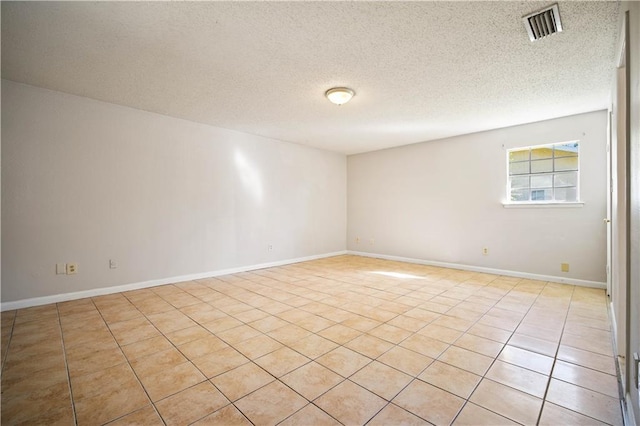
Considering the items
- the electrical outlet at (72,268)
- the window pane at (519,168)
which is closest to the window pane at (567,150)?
the window pane at (519,168)

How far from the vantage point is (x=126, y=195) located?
3.90m

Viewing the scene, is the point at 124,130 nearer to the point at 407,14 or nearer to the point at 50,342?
the point at 50,342

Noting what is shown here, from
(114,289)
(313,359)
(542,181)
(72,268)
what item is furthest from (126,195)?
(542,181)

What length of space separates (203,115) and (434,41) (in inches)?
130

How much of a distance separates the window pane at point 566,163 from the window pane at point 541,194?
367 mm

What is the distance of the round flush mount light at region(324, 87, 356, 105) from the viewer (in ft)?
10.5

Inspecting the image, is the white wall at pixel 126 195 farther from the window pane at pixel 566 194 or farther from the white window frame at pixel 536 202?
the window pane at pixel 566 194

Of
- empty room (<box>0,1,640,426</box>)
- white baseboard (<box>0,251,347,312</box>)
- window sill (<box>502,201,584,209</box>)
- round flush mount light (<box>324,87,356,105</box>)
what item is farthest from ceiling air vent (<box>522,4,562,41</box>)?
white baseboard (<box>0,251,347,312</box>)

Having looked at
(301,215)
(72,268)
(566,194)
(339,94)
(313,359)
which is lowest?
(313,359)

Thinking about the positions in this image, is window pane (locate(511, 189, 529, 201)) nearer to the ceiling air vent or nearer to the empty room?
the empty room

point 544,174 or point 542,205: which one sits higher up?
point 544,174

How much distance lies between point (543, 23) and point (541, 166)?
3086mm

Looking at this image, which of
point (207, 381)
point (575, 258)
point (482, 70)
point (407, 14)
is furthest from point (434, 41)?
point (575, 258)

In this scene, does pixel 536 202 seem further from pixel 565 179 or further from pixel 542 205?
pixel 565 179
